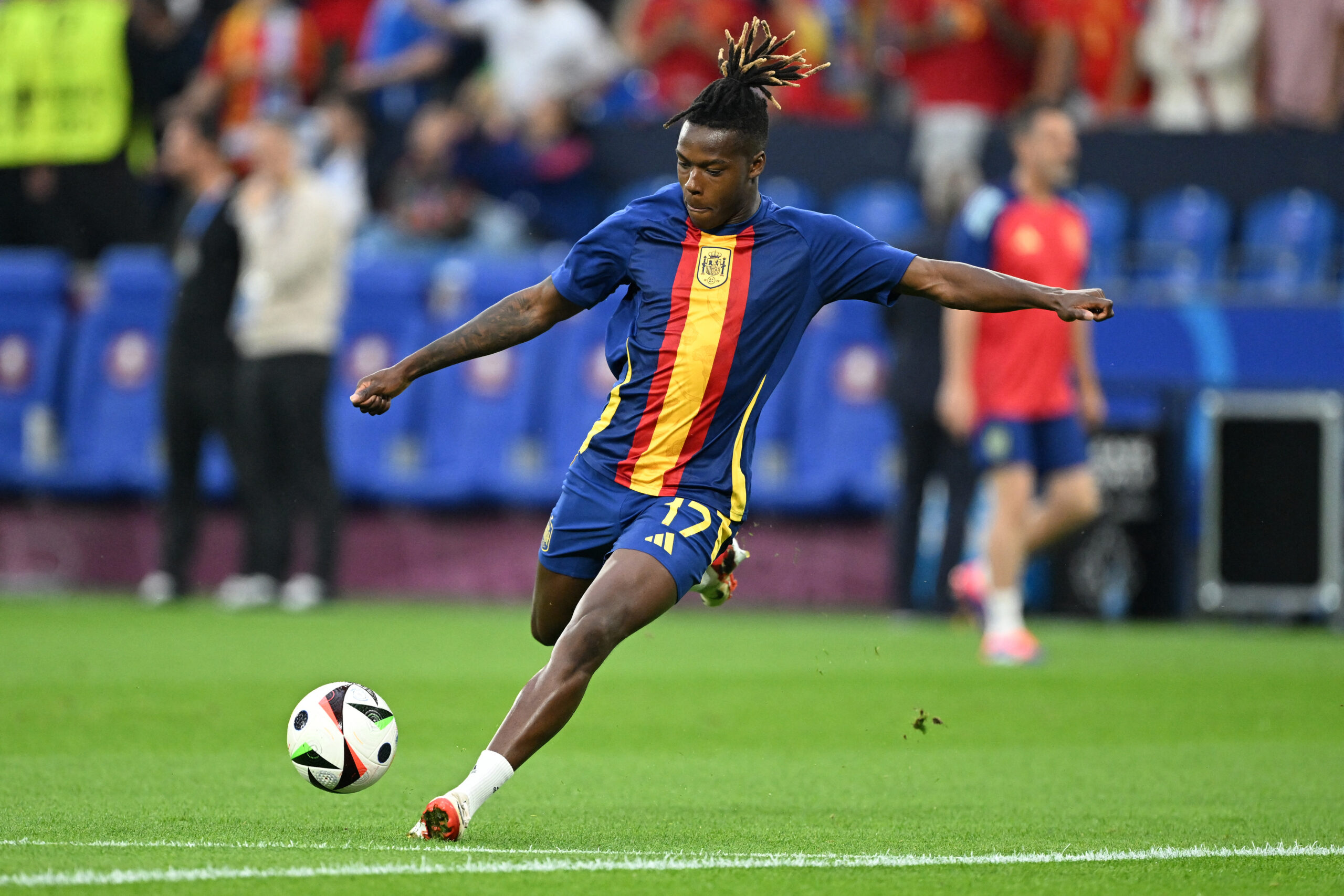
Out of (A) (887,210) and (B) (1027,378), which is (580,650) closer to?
(B) (1027,378)

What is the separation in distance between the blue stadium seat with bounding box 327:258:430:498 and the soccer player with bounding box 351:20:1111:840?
9.24m

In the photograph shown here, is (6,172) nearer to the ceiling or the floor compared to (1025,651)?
nearer to the ceiling

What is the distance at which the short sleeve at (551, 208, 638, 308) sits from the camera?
5.71 metres

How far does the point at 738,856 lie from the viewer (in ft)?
16.5

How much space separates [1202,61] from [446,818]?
470 inches

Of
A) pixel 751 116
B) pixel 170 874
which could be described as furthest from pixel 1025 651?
pixel 170 874

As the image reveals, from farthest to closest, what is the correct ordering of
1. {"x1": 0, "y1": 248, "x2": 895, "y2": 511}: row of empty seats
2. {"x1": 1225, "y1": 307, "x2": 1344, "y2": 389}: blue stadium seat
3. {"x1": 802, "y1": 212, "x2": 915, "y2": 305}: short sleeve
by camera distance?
{"x1": 0, "y1": 248, "x2": 895, "y2": 511}: row of empty seats, {"x1": 1225, "y1": 307, "x2": 1344, "y2": 389}: blue stadium seat, {"x1": 802, "y1": 212, "x2": 915, "y2": 305}: short sleeve

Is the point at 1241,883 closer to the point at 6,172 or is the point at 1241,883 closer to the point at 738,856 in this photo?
the point at 738,856

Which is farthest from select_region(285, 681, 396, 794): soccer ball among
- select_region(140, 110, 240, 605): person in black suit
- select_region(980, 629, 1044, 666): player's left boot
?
select_region(140, 110, 240, 605): person in black suit

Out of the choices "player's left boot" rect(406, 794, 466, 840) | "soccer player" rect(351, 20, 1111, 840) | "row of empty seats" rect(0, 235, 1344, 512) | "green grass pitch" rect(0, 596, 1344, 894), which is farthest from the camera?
"row of empty seats" rect(0, 235, 1344, 512)

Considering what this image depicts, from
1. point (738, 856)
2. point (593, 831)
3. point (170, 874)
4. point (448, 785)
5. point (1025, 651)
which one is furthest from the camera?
point (1025, 651)

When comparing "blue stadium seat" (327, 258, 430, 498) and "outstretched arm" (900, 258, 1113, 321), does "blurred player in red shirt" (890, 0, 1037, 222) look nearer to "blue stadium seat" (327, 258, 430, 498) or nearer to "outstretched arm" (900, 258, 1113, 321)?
"blue stadium seat" (327, 258, 430, 498)

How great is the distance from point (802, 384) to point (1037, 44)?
357cm

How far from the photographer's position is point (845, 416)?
1427 centimetres
